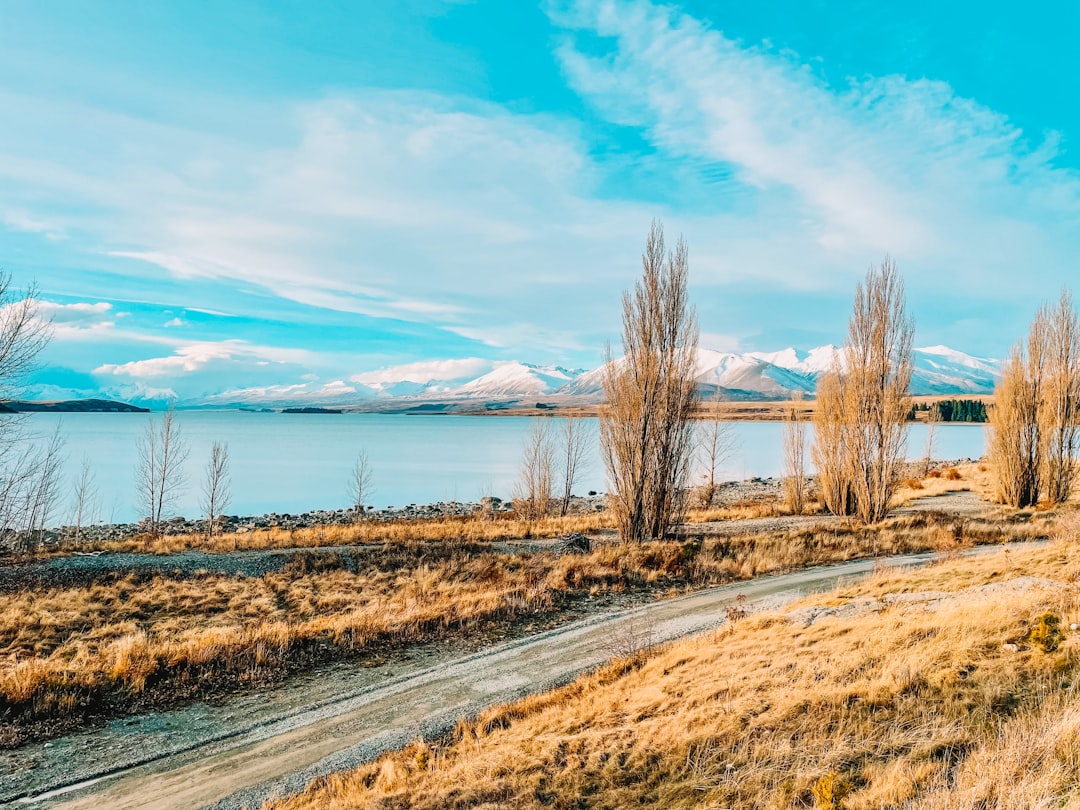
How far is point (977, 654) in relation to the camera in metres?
6.77

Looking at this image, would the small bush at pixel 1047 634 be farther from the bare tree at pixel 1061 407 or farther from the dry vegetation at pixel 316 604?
the bare tree at pixel 1061 407

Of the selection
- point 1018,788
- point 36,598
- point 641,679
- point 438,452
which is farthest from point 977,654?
point 438,452

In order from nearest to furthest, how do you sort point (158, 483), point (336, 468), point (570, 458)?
point (570, 458), point (158, 483), point (336, 468)

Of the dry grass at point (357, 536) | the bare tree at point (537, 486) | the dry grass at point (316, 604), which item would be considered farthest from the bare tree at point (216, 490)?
the dry grass at point (316, 604)

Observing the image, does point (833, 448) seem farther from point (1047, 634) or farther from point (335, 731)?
point (335, 731)

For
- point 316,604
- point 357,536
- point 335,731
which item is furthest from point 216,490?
point 335,731

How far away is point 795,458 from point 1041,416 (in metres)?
10.9

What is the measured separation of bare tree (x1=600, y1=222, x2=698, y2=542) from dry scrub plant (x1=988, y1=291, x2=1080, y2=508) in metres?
16.7

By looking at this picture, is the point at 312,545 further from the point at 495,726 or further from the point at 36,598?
the point at 495,726

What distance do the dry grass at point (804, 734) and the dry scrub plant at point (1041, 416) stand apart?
21.9m

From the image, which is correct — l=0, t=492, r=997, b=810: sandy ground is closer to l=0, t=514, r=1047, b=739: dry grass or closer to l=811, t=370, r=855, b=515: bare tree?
l=0, t=514, r=1047, b=739: dry grass

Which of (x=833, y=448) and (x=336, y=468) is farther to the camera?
(x=336, y=468)

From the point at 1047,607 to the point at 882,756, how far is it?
4.38m

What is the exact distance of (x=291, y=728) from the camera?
311 inches
